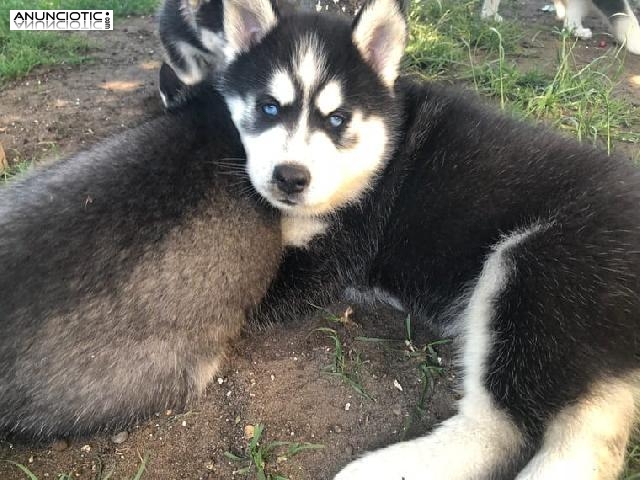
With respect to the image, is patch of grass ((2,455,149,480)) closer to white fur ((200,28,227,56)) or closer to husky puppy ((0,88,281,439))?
husky puppy ((0,88,281,439))

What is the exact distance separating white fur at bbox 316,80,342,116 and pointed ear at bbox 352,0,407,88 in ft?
1.04

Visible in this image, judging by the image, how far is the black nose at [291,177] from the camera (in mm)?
2748

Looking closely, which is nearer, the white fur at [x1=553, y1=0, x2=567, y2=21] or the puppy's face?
the puppy's face

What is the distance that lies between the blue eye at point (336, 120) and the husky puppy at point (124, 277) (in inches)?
19.7

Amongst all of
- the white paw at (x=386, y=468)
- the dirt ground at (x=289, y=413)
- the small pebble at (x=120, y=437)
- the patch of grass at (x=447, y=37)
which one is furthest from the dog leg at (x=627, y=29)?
the small pebble at (x=120, y=437)

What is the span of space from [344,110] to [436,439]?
1.56 m

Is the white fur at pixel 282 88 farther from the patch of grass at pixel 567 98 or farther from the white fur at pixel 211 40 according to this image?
the patch of grass at pixel 567 98

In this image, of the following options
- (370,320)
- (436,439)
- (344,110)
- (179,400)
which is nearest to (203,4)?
(344,110)

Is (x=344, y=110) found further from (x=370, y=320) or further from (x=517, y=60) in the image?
(x=517, y=60)

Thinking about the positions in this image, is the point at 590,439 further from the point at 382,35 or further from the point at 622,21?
the point at 622,21

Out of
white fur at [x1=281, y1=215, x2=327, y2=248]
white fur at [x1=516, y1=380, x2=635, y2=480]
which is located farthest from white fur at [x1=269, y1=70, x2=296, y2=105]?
white fur at [x1=516, y1=380, x2=635, y2=480]

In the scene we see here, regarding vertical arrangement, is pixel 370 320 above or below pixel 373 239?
below

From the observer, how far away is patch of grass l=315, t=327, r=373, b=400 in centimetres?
290

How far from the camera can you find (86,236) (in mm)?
2459
